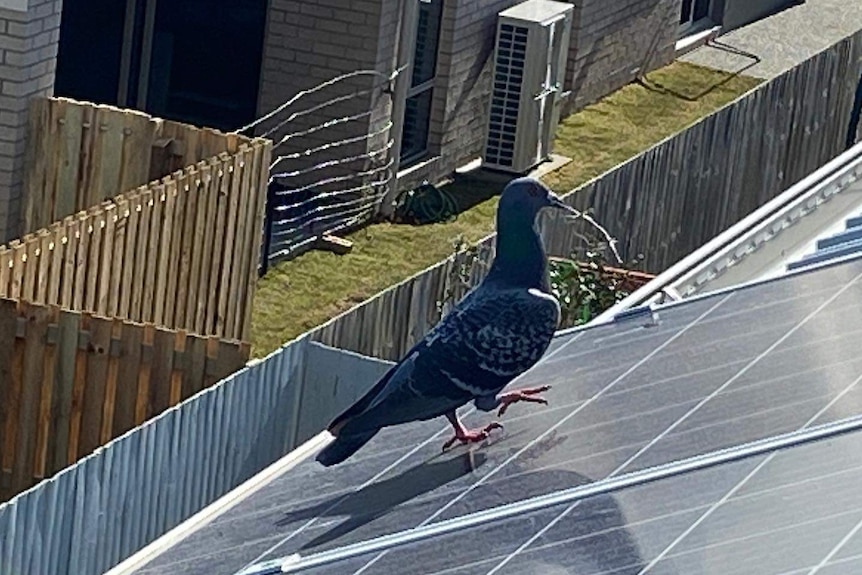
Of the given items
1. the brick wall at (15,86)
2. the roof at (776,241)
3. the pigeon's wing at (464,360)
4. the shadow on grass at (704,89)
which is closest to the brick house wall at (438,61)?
the shadow on grass at (704,89)

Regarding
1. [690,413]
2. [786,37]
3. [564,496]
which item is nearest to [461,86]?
[786,37]

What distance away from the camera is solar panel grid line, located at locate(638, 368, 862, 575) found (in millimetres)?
5227

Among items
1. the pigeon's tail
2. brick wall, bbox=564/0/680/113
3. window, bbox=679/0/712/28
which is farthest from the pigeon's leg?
window, bbox=679/0/712/28

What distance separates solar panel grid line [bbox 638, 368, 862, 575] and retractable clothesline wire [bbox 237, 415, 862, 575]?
9 cm

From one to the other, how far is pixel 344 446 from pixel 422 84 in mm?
11359

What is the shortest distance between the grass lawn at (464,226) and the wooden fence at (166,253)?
1.19 m

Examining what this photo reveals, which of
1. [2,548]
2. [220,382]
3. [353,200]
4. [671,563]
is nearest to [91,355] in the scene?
[220,382]

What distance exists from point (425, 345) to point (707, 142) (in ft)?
30.8

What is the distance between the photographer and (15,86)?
12.6 metres

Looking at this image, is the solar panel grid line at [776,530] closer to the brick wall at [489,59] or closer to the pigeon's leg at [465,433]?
the pigeon's leg at [465,433]

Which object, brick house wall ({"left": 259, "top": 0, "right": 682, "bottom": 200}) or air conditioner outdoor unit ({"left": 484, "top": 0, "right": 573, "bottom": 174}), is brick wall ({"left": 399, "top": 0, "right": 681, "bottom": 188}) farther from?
air conditioner outdoor unit ({"left": 484, "top": 0, "right": 573, "bottom": 174})

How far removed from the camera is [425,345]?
6727 mm

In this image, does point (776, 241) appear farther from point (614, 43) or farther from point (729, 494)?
point (614, 43)

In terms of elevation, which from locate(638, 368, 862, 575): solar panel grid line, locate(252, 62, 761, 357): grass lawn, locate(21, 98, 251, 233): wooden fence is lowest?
locate(252, 62, 761, 357): grass lawn
